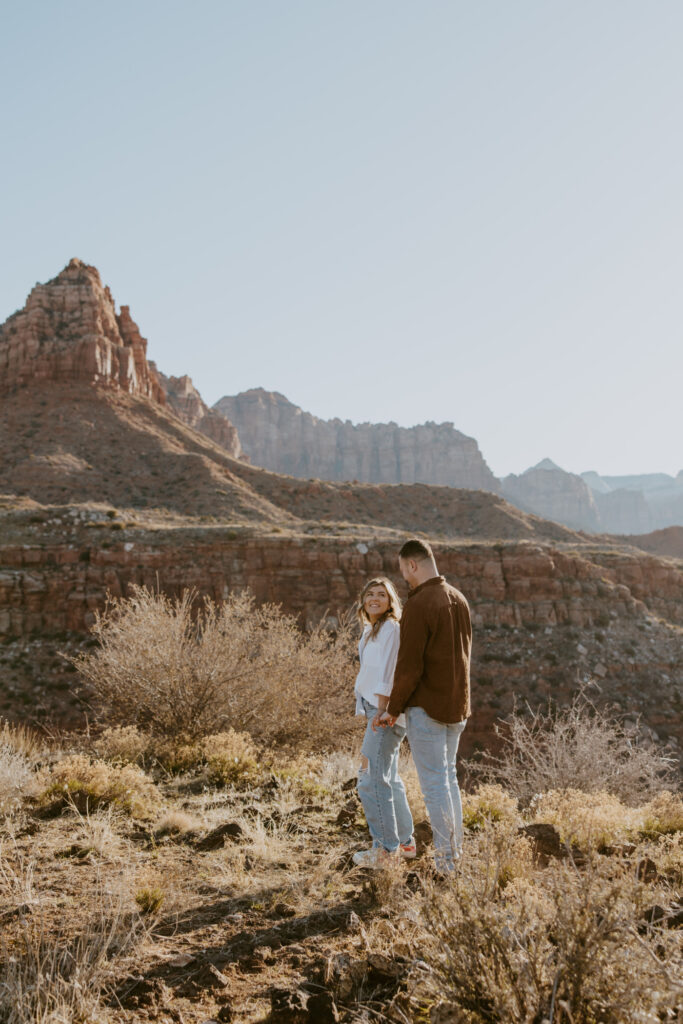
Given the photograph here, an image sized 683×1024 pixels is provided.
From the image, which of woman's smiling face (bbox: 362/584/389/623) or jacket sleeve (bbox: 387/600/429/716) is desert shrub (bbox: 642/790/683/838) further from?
woman's smiling face (bbox: 362/584/389/623)

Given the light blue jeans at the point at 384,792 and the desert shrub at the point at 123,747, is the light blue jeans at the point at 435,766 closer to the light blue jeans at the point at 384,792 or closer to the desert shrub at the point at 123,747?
the light blue jeans at the point at 384,792

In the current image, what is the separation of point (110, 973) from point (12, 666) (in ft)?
63.5

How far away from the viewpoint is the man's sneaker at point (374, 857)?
12.5 ft

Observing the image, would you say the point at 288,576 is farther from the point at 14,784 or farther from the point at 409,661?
the point at 409,661

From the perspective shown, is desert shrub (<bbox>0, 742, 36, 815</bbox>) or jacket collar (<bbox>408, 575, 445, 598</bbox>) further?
desert shrub (<bbox>0, 742, 36, 815</bbox>)

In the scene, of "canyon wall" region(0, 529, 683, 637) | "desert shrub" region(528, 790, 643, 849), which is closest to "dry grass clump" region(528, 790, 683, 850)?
"desert shrub" region(528, 790, 643, 849)

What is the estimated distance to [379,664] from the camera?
421 centimetres

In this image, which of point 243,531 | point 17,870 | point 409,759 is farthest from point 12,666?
point 17,870

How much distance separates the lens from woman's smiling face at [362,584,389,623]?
14.5 feet

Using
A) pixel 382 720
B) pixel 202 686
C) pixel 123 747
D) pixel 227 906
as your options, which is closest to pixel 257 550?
pixel 202 686

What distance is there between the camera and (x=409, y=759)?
764 cm

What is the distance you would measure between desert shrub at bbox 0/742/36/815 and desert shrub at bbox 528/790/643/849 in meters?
4.06

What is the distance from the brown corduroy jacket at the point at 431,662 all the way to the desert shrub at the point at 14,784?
3112 mm

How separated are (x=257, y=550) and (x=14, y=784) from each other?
828 inches
